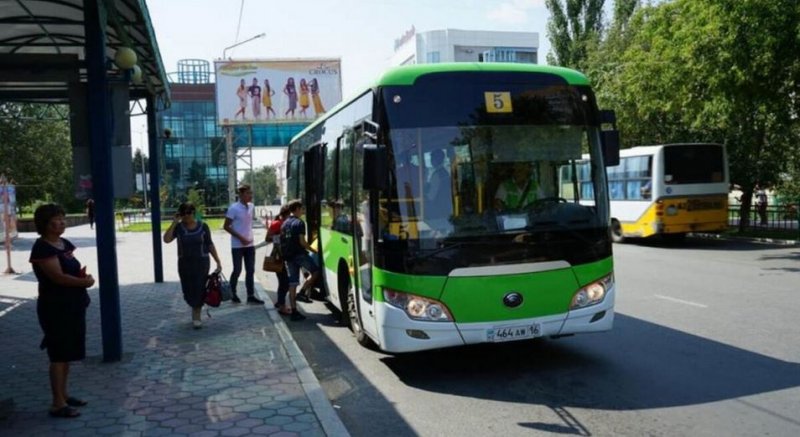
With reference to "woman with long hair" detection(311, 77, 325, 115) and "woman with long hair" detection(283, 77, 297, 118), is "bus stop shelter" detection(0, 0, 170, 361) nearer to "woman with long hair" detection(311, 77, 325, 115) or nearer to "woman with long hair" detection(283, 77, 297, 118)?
"woman with long hair" detection(283, 77, 297, 118)

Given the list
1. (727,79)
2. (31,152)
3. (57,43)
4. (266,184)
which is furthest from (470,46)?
(57,43)

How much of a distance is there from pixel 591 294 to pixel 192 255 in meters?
4.98

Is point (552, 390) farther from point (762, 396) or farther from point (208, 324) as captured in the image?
point (208, 324)

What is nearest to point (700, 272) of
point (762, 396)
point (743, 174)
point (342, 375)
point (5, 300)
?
point (762, 396)

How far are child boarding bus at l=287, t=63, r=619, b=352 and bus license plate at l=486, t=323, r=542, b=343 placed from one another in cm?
1

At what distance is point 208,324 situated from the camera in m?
9.10

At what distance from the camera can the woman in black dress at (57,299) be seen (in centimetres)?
524

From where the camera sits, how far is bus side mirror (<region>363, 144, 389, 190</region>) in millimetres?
5941

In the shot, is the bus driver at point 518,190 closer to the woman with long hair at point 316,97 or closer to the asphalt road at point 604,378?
the asphalt road at point 604,378

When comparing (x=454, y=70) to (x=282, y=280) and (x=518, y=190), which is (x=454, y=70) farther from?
(x=282, y=280)

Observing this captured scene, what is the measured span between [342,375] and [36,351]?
370 centimetres

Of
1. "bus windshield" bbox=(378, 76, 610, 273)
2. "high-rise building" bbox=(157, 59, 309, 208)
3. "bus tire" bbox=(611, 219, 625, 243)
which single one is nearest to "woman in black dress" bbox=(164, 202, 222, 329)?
"bus windshield" bbox=(378, 76, 610, 273)

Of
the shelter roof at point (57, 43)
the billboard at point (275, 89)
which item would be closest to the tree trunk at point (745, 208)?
the shelter roof at point (57, 43)

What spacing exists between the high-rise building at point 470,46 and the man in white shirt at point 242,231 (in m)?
98.0
